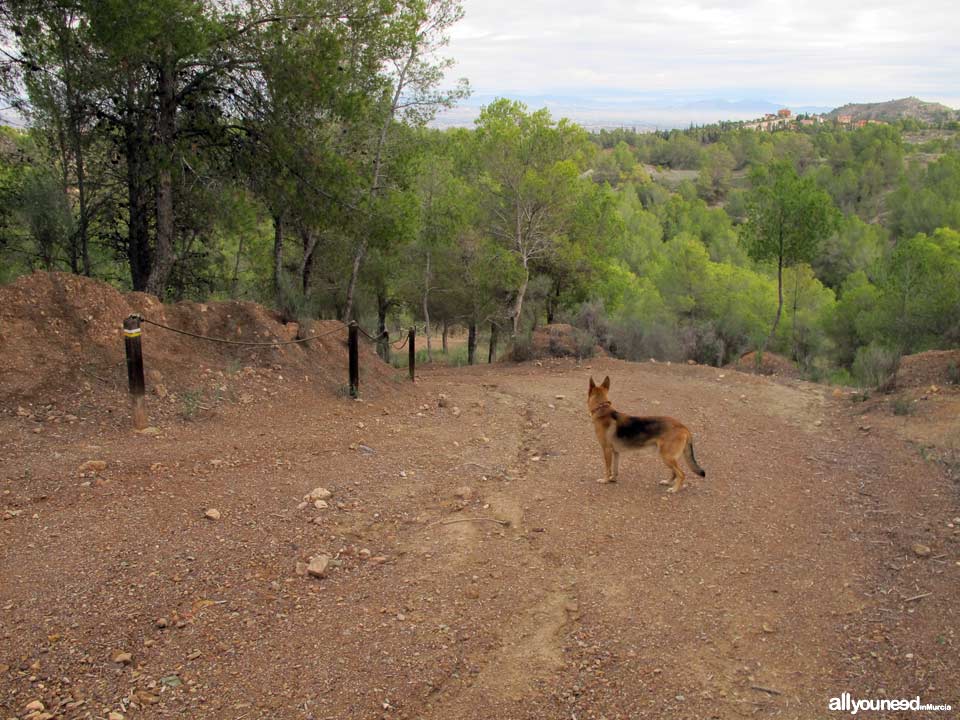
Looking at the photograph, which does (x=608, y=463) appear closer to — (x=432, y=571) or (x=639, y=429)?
(x=639, y=429)

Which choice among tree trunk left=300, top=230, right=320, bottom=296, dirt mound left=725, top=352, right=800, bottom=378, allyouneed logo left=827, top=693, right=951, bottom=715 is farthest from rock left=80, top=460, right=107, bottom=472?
dirt mound left=725, top=352, right=800, bottom=378

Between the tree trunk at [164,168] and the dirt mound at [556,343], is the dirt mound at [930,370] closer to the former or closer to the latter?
the dirt mound at [556,343]

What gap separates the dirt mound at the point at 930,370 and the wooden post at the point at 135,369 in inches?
441

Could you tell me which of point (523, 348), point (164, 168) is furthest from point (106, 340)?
point (523, 348)

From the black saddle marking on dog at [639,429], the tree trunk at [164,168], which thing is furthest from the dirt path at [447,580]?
the tree trunk at [164,168]

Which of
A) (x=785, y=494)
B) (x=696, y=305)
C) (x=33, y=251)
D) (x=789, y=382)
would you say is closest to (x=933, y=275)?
(x=696, y=305)

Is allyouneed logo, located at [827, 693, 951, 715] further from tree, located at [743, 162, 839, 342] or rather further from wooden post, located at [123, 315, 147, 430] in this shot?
tree, located at [743, 162, 839, 342]

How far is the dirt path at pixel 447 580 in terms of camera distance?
378cm

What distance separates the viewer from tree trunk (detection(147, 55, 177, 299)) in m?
9.98

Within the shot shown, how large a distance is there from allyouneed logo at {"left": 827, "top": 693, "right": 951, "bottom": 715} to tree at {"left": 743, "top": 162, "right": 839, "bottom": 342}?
18.7 metres

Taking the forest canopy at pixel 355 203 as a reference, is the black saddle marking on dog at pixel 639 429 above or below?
below

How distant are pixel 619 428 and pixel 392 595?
118 inches

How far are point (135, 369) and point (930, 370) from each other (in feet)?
38.7

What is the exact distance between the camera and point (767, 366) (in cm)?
1827
